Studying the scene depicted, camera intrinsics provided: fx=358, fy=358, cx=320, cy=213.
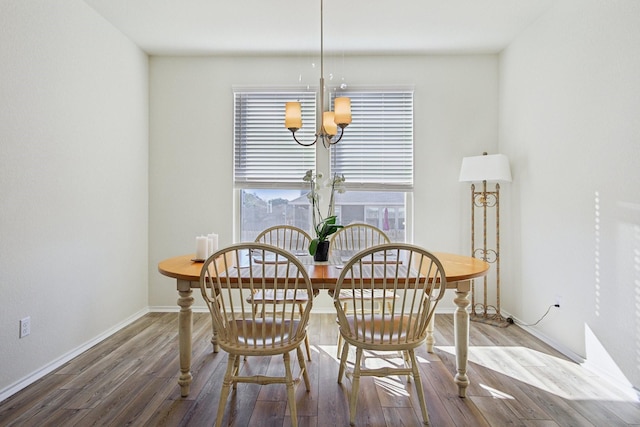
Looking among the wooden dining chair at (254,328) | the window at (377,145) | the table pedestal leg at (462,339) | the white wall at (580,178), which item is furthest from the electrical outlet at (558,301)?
the wooden dining chair at (254,328)

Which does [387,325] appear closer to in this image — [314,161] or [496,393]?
[496,393]

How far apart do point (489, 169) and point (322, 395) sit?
2.38 meters

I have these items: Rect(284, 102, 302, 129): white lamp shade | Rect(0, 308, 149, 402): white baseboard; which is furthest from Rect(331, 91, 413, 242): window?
Rect(0, 308, 149, 402): white baseboard

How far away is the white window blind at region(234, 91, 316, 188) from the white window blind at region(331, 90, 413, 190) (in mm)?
386

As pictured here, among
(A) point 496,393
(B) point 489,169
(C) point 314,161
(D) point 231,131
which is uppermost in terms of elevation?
(D) point 231,131

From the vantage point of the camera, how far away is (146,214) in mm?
→ 3645

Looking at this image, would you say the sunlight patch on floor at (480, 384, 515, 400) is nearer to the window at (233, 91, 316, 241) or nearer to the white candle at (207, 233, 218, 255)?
the white candle at (207, 233, 218, 255)

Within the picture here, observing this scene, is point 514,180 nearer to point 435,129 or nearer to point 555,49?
point 435,129

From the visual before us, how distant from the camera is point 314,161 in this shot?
3.69 meters

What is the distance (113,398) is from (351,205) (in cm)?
252

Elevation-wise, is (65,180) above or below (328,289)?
above

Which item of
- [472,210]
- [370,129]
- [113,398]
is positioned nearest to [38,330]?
[113,398]

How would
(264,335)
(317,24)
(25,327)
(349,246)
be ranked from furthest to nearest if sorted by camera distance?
(349,246), (317,24), (25,327), (264,335)

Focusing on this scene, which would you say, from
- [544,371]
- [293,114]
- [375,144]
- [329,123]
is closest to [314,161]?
[375,144]
